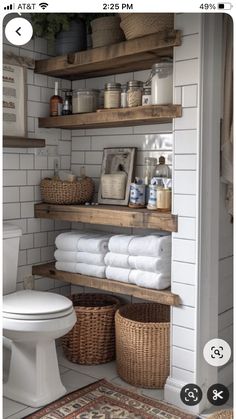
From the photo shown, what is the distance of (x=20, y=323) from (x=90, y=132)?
1.05 m

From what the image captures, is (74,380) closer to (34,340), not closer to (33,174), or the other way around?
(34,340)

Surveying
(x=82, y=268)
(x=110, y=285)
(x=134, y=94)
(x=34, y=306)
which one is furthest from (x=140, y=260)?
(x=134, y=94)

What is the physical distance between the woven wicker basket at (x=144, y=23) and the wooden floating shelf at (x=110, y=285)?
984mm

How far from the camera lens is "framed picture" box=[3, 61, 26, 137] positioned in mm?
2113

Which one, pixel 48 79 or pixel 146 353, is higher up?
pixel 48 79

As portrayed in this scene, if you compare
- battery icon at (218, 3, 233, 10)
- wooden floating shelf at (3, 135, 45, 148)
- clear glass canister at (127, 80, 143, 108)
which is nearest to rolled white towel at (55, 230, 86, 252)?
wooden floating shelf at (3, 135, 45, 148)

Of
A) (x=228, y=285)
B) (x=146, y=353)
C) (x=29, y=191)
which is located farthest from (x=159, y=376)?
(x=29, y=191)

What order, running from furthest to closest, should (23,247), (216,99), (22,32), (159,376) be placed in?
(23,247) → (159,376) → (216,99) → (22,32)

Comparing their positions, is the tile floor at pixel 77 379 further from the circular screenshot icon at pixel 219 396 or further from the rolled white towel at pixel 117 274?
the circular screenshot icon at pixel 219 396

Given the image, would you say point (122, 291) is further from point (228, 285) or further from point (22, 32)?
point (22, 32)

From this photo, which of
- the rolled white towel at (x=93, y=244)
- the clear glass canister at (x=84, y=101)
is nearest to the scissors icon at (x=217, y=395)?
the rolled white towel at (x=93, y=244)

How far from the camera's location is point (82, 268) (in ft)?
6.97

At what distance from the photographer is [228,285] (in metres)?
1.75

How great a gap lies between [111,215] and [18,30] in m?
1.07
